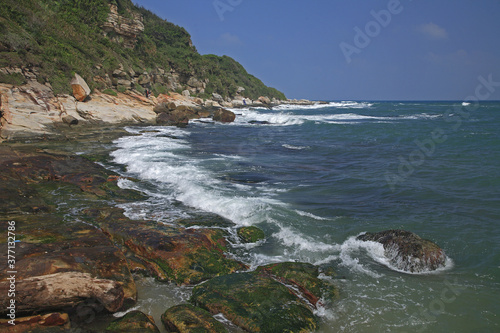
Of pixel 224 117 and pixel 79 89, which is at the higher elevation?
pixel 224 117

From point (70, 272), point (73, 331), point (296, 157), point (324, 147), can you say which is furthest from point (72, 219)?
point (324, 147)

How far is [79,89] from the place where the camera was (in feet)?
71.6

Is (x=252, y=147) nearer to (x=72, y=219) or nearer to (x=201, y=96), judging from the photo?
(x=72, y=219)

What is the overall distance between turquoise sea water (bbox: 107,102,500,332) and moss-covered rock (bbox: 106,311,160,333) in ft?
2.58

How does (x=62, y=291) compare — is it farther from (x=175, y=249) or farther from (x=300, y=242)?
(x=300, y=242)

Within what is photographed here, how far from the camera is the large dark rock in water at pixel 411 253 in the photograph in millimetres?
5523

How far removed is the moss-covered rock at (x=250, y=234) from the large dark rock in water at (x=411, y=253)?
8.05ft

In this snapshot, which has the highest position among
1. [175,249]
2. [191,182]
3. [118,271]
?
[191,182]

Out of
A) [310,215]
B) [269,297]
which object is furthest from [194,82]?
[269,297]

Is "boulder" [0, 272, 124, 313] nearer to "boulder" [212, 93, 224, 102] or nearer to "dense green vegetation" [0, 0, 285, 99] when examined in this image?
"dense green vegetation" [0, 0, 285, 99]

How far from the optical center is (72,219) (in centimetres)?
652

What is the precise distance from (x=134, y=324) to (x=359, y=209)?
21.4 ft

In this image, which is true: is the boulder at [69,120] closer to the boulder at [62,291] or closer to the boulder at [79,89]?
the boulder at [79,89]

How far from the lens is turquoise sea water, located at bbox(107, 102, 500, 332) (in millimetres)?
4508
